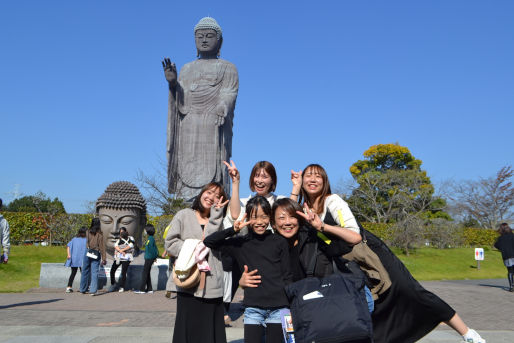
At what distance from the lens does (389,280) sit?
301 cm

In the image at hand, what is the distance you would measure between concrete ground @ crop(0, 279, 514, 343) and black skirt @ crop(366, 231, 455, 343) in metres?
1.61

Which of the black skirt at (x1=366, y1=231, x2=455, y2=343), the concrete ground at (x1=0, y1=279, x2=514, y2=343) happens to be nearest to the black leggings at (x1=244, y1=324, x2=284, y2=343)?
the black skirt at (x1=366, y1=231, x2=455, y2=343)

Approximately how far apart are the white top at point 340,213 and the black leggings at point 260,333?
80 centimetres

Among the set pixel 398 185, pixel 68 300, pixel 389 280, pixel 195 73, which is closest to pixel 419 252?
pixel 398 185

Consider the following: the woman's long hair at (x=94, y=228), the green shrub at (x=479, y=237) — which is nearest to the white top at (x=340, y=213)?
the woman's long hair at (x=94, y=228)

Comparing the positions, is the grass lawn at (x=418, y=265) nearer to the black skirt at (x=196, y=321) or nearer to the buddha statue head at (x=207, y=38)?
the black skirt at (x=196, y=321)

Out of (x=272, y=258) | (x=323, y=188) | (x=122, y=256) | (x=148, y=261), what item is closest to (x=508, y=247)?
(x=148, y=261)

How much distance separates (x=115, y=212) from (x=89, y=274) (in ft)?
5.64

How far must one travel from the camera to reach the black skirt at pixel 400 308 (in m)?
3.12

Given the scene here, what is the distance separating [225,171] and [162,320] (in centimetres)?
1436

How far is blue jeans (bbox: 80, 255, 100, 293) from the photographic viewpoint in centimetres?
885

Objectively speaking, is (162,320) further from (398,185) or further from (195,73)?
(398,185)

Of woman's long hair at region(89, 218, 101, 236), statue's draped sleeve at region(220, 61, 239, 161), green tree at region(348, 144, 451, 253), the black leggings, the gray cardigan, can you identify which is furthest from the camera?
green tree at region(348, 144, 451, 253)

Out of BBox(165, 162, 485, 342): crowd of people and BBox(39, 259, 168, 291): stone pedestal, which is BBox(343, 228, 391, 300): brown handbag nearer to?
BBox(165, 162, 485, 342): crowd of people
